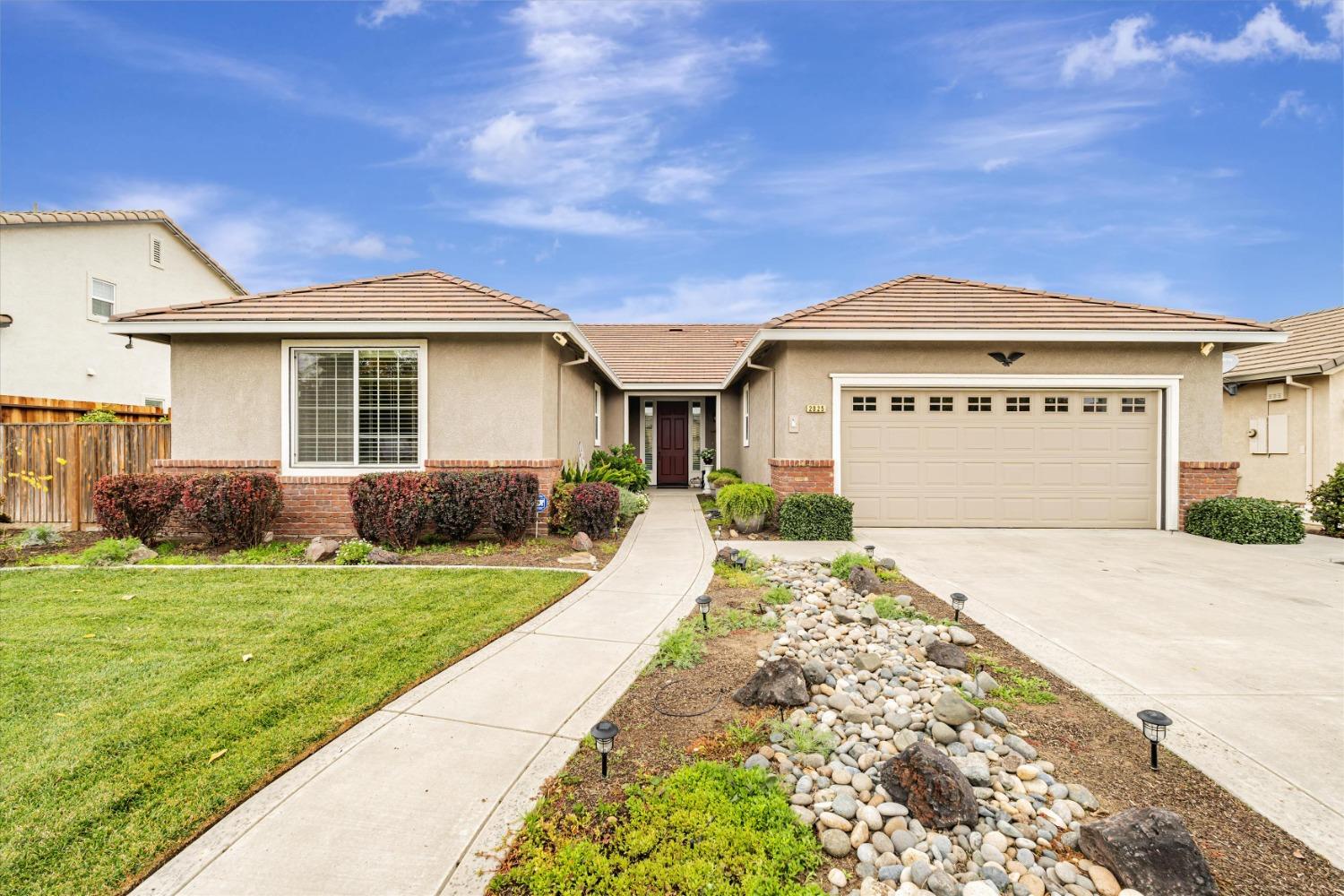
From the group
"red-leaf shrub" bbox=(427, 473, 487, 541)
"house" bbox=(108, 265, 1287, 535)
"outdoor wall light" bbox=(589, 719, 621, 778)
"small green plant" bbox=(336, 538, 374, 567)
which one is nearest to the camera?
→ "outdoor wall light" bbox=(589, 719, 621, 778)

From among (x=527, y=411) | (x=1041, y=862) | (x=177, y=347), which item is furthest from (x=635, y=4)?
(x=1041, y=862)

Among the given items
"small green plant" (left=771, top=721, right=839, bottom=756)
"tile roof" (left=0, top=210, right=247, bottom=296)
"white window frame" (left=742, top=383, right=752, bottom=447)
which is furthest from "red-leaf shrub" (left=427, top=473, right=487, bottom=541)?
"tile roof" (left=0, top=210, right=247, bottom=296)

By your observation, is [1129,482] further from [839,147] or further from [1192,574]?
[839,147]

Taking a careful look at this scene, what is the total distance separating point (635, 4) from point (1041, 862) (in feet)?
37.0

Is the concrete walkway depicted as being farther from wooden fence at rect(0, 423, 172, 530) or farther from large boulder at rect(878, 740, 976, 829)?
wooden fence at rect(0, 423, 172, 530)

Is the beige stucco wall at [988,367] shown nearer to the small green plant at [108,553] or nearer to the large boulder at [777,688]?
the large boulder at [777,688]

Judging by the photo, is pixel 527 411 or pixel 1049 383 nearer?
pixel 527 411

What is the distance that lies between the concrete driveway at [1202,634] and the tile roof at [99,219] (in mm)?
19674

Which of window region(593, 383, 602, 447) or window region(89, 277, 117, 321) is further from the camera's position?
window region(89, 277, 117, 321)

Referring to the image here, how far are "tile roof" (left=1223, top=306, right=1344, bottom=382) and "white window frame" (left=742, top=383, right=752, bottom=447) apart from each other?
1011 centimetres

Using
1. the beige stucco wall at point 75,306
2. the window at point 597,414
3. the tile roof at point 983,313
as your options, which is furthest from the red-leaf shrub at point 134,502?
the tile roof at point 983,313

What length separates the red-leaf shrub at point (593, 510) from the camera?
853cm

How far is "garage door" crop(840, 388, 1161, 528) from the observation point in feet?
31.5

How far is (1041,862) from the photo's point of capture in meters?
2.11
